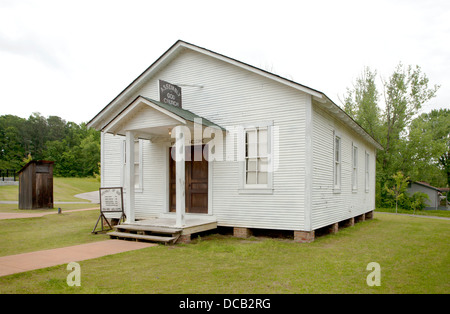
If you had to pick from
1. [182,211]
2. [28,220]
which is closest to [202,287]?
[182,211]

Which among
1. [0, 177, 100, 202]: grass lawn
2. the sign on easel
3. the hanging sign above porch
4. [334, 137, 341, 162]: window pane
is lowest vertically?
[0, 177, 100, 202]: grass lawn

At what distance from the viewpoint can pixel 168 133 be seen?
11266 mm

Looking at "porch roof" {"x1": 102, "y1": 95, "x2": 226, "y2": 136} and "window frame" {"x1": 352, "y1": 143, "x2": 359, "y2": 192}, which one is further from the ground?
"porch roof" {"x1": 102, "y1": 95, "x2": 226, "y2": 136}

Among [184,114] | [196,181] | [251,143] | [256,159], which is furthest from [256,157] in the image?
[184,114]

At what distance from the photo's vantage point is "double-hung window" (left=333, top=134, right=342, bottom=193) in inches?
468

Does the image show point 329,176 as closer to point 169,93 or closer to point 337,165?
point 337,165

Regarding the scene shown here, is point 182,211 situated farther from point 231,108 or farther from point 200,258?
point 231,108

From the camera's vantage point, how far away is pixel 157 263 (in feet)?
22.5

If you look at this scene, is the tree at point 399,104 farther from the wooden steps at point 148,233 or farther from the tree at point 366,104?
the wooden steps at point 148,233

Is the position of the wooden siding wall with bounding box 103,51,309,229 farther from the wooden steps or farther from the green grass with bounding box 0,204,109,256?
the green grass with bounding box 0,204,109,256

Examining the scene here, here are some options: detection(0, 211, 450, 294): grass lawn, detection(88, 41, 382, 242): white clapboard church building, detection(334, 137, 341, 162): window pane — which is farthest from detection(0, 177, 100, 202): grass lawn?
detection(334, 137, 341, 162): window pane

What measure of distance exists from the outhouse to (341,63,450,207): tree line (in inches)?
999

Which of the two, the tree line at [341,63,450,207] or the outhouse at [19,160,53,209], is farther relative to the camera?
the tree line at [341,63,450,207]

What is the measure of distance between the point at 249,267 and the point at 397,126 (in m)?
31.2
